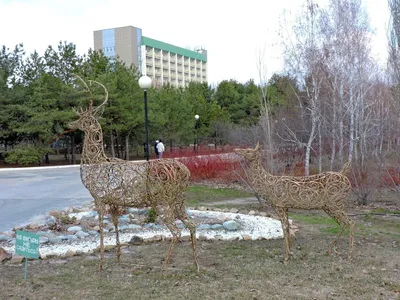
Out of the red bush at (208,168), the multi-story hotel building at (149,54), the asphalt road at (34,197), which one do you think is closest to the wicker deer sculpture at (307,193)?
the asphalt road at (34,197)

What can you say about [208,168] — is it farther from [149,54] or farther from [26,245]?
[149,54]

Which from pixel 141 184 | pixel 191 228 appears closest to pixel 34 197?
pixel 141 184

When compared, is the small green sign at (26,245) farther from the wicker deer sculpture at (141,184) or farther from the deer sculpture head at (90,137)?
the deer sculpture head at (90,137)

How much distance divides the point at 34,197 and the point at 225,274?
8818 mm

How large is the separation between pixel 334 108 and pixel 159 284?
10339 millimetres

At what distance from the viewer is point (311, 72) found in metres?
14.2

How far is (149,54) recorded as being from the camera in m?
77.7

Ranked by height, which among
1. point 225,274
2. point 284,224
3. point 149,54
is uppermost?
point 149,54

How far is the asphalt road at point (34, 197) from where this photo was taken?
8930 mm

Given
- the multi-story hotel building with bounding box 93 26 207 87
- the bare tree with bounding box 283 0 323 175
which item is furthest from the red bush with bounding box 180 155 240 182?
the multi-story hotel building with bounding box 93 26 207 87

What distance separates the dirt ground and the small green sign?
0.36m

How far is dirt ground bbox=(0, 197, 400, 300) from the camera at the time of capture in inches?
169

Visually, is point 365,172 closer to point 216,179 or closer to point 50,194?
point 216,179

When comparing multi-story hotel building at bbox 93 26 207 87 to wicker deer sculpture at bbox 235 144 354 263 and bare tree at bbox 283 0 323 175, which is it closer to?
bare tree at bbox 283 0 323 175
